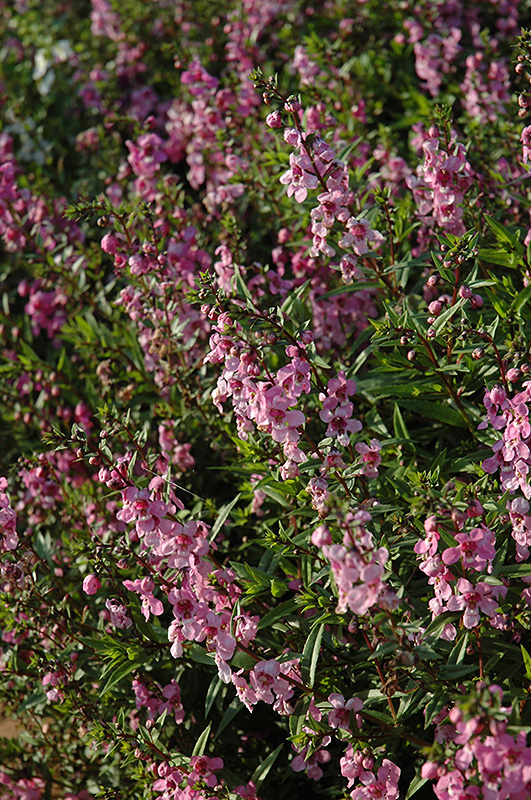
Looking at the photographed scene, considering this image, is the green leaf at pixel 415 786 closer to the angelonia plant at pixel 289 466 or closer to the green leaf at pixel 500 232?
the angelonia plant at pixel 289 466

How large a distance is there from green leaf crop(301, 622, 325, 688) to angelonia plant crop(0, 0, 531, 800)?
0.04 feet

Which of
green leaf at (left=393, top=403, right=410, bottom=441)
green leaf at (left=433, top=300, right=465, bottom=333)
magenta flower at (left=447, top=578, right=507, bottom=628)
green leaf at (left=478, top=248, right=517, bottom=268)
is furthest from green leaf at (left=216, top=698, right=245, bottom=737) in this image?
green leaf at (left=478, top=248, right=517, bottom=268)

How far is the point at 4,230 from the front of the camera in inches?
208

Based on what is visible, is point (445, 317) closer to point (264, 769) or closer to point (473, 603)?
point (473, 603)

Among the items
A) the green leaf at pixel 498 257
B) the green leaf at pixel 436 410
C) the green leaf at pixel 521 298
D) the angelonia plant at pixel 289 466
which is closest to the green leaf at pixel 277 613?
the angelonia plant at pixel 289 466

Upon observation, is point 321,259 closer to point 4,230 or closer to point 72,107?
point 4,230

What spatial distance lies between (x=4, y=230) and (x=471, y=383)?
3.33 m

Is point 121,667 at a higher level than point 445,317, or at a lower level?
lower

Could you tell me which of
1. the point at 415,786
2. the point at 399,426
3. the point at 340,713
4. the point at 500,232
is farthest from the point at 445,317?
the point at 415,786

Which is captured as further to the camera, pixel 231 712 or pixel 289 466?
pixel 231 712

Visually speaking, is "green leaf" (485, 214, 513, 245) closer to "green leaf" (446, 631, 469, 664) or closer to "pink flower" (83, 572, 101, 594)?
"green leaf" (446, 631, 469, 664)

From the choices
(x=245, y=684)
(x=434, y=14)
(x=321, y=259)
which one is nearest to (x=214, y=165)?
(x=321, y=259)

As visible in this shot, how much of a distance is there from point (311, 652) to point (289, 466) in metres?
0.75

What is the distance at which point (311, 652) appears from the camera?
308cm
